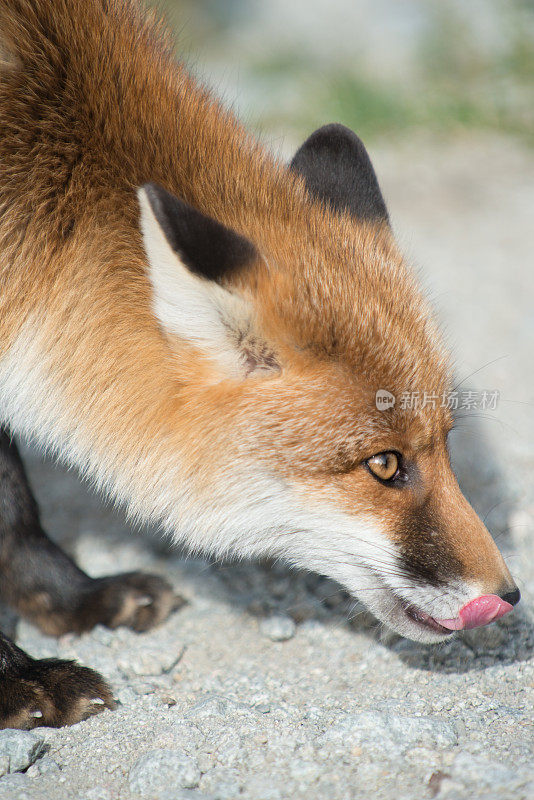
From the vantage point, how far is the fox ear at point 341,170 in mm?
3840

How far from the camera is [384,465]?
3.22 metres

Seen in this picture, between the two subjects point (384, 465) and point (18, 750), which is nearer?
point (18, 750)

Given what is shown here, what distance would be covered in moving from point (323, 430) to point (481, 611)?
998mm

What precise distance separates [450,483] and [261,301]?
1.19m

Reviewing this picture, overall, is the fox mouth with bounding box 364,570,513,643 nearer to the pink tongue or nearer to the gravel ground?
the pink tongue

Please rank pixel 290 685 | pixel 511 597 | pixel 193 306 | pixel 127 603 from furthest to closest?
pixel 127 603 → pixel 290 685 → pixel 511 597 → pixel 193 306

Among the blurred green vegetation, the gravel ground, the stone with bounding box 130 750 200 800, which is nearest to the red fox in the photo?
the gravel ground

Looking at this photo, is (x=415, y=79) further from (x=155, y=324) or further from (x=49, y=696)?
(x=49, y=696)

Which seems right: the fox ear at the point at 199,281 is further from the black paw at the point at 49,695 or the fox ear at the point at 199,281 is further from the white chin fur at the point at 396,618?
the black paw at the point at 49,695

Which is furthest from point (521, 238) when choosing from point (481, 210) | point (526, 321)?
point (526, 321)

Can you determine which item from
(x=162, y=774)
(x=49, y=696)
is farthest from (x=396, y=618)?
(x=49, y=696)

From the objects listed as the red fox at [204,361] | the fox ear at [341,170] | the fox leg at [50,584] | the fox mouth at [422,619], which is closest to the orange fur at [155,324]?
the red fox at [204,361]

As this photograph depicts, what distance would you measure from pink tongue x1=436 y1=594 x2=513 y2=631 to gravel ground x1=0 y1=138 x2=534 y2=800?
15.0 inches

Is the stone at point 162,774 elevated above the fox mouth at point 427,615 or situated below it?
below
